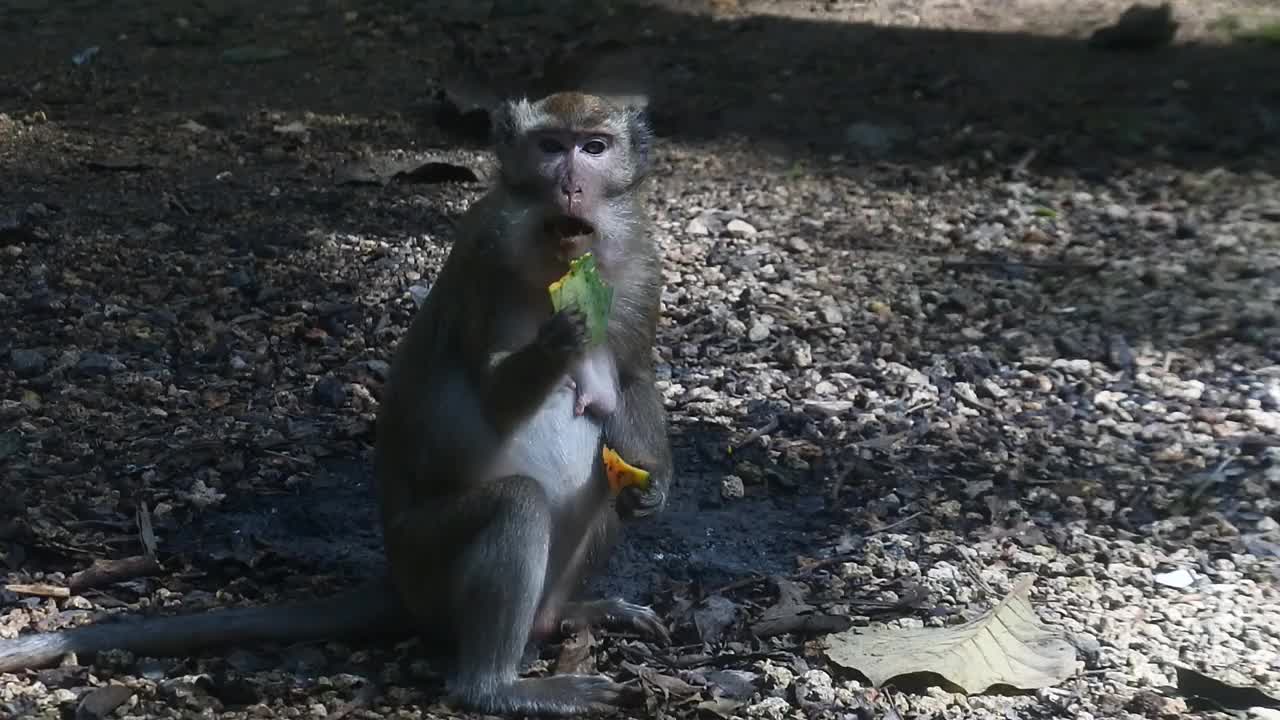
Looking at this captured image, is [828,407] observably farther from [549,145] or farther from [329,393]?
[549,145]

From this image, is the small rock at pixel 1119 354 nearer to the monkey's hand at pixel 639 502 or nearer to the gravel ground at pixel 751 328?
the gravel ground at pixel 751 328

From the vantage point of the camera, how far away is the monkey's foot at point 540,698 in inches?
149

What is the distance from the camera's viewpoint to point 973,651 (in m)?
3.98

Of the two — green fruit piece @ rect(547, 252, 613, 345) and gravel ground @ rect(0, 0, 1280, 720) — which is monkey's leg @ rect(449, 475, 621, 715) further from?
green fruit piece @ rect(547, 252, 613, 345)

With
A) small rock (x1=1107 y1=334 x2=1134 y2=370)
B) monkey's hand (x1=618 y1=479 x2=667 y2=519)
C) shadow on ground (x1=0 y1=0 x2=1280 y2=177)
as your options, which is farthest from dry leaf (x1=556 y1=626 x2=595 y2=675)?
shadow on ground (x1=0 y1=0 x2=1280 y2=177)

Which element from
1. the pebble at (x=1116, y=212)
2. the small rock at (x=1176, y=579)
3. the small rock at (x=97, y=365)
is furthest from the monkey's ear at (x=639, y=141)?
the pebble at (x=1116, y=212)

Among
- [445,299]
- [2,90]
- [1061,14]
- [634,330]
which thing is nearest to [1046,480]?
[634,330]

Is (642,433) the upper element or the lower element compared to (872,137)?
lower

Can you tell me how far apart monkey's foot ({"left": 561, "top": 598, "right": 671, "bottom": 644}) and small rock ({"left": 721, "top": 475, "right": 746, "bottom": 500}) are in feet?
2.26

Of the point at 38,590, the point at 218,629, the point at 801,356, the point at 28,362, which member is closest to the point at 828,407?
the point at 801,356

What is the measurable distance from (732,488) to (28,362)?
243 cm

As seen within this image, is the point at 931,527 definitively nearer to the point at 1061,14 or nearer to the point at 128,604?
the point at 128,604

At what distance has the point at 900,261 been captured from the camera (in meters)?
6.59

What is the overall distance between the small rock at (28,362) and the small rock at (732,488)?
234 centimetres
